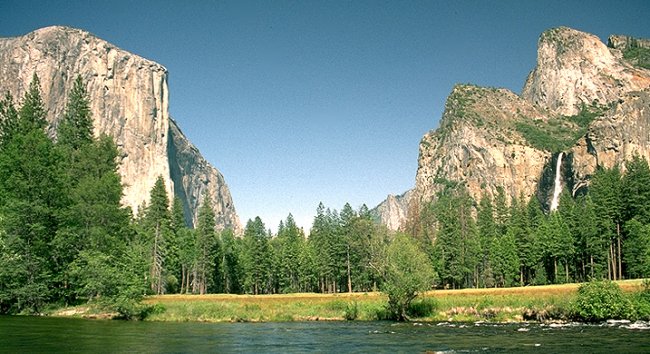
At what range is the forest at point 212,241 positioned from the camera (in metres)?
45.8

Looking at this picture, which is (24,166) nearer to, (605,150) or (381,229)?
(381,229)

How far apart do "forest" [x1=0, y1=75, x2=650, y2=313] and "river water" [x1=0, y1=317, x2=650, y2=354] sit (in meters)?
11.0

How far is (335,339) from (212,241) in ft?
215

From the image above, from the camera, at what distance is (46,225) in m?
47.7

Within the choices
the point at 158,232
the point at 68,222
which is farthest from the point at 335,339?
the point at 158,232

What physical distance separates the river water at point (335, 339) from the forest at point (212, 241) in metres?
11.0

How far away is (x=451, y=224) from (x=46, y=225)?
217 feet

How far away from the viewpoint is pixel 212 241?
93812mm

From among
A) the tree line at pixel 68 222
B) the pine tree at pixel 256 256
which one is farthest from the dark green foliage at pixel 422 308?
the pine tree at pixel 256 256

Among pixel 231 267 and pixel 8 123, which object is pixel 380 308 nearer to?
pixel 8 123

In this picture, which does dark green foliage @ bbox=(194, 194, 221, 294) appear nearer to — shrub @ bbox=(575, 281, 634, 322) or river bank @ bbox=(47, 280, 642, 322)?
river bank @ bbox=(47, 280, 642, 322)

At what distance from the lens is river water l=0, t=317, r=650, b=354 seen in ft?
81.6

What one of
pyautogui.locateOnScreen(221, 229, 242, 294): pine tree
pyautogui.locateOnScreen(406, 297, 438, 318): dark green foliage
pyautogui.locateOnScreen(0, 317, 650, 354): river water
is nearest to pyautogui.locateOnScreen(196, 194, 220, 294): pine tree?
pyautogui.locateOnScreen(221, 229, 242, 294): pine tree

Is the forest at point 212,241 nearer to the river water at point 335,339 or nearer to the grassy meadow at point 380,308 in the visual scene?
the grassy meadow at point 380,308
